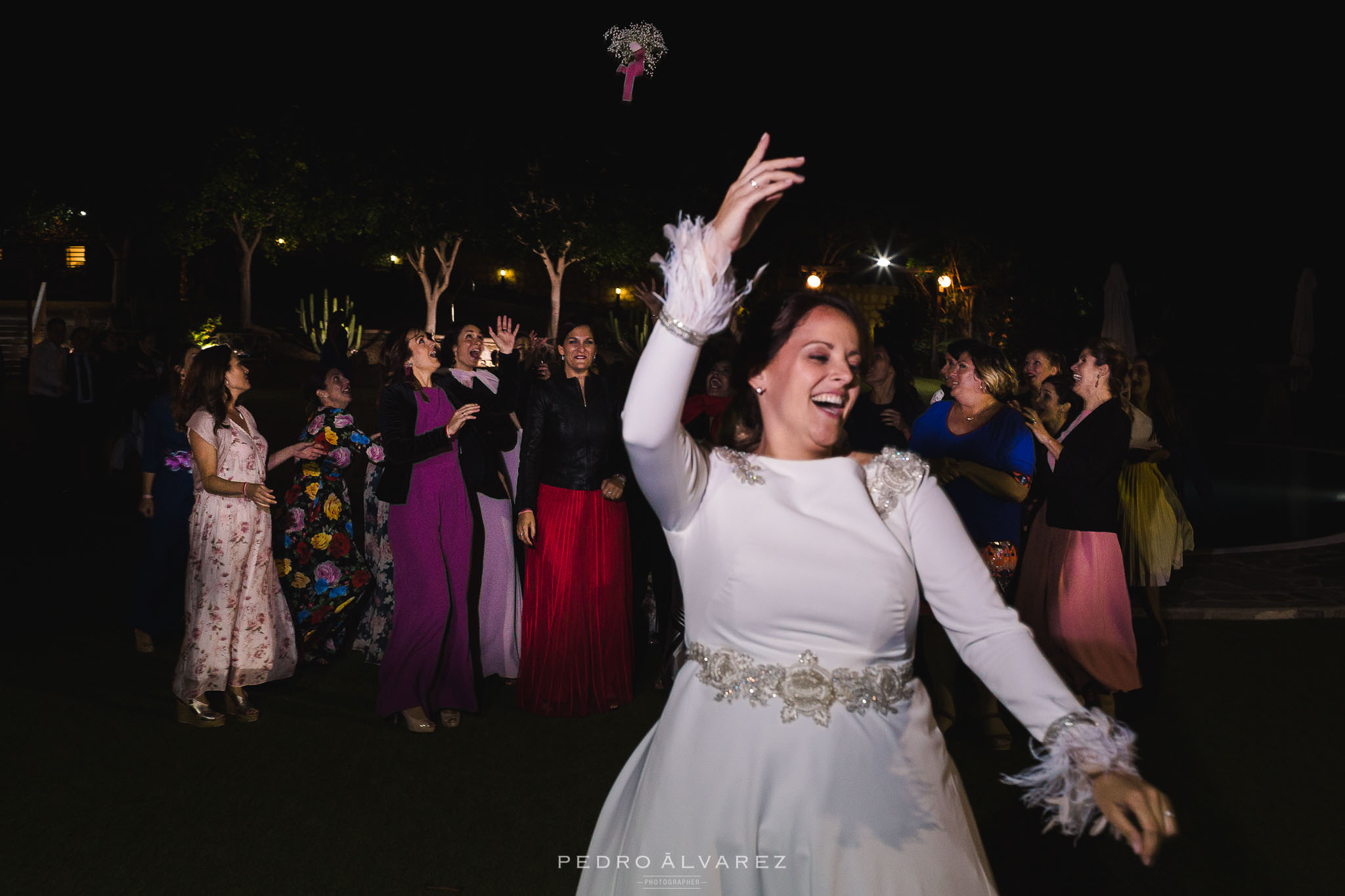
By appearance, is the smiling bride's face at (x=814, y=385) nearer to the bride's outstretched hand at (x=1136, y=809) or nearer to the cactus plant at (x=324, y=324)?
the bride's outstretched hand at (x=1136, y=809)

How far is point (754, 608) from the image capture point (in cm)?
213

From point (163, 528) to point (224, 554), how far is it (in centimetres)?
175

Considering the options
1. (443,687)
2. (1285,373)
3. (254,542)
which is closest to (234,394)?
(254,542)

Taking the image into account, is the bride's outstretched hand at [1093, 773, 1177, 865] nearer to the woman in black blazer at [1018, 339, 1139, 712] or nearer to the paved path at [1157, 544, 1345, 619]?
the woman in black blazer at [1018, 339, 1139, 712]

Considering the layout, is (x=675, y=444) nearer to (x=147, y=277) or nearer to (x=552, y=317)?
(x=552, y=317)

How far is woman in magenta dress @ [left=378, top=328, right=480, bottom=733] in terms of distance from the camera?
5.36m

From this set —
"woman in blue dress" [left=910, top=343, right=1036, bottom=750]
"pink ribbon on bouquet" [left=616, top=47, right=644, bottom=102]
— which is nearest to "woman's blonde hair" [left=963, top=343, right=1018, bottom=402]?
"woman in blue dress" [left=910, top=343, right=1036, bottom=750]

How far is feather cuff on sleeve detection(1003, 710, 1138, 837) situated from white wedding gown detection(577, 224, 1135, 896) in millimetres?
18

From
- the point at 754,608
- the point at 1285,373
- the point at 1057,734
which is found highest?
the point at 1285,373

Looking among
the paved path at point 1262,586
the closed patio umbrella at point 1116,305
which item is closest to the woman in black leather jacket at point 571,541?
the paved path at point 1262,586

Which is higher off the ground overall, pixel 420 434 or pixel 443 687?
pixel 420 434

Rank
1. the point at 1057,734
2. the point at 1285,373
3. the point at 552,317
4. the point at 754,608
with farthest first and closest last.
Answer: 1. the point at 552,317
2. the point at 1285,373
3. the point at 754,608
4. the point at 1057,734

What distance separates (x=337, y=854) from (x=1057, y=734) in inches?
121

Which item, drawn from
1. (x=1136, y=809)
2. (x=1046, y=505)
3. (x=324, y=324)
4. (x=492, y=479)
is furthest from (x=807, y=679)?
(x=324, y=324)
